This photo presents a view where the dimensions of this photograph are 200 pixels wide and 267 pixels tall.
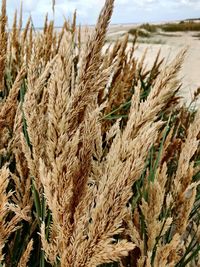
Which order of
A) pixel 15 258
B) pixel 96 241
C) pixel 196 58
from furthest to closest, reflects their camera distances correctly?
pixel 196 58, pixel 15 258, pixel 96 241

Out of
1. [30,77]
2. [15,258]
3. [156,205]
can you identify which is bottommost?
[15,258]

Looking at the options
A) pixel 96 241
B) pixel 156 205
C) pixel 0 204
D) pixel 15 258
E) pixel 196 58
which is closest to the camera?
pixel 96 241

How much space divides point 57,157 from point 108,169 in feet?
0.28

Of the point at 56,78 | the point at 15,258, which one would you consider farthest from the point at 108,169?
the point at 15,258

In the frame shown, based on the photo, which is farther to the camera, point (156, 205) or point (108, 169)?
point (156, 205)

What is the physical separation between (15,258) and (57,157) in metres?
0.56

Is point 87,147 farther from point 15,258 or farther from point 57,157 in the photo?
point 15,258

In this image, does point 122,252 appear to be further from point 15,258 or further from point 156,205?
point 15,258

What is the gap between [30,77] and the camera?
93cm

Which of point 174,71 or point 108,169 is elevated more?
point 174,71

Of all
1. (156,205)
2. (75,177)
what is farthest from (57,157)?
(156,205)

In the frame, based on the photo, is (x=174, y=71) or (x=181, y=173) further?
(x=181, y=173)

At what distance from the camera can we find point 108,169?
0.62m

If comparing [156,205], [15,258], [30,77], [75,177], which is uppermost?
[30,77]
